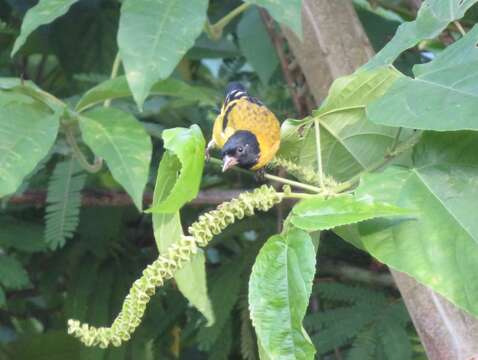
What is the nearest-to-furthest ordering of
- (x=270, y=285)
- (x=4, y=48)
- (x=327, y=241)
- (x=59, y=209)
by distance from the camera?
(x=270, y=285) → (x=59, y=209) → (x=327, y=241) → (x=4, y=48)

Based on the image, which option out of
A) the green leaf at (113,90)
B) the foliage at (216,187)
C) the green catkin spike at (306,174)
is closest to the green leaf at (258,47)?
the foliage at (216,187)

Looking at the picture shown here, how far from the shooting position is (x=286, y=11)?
3.51 feet

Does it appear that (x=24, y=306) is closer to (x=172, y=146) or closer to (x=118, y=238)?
(x=118, y=238)

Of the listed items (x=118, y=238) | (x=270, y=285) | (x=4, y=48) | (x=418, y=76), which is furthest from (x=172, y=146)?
(x=4, y=48)

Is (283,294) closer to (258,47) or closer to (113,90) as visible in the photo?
(113,90)

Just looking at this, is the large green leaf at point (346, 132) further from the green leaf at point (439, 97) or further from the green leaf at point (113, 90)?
the green leaf at point (113, 90)

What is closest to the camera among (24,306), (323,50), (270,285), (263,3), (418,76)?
(270,285)

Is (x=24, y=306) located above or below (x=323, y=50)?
below

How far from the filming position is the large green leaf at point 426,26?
0.95 metres

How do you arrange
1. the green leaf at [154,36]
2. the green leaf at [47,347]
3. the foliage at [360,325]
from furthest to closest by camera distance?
the green leaf at [47,347] < the foliage at [360,325] < the green leaf at [154,36]

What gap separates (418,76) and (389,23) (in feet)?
2.93

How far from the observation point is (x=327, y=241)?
1685 millimetres

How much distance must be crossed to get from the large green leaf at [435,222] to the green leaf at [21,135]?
41 cm

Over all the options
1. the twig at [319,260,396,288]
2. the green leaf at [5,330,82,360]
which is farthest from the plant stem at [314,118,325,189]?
the green leaf at [5,330,82,360]
